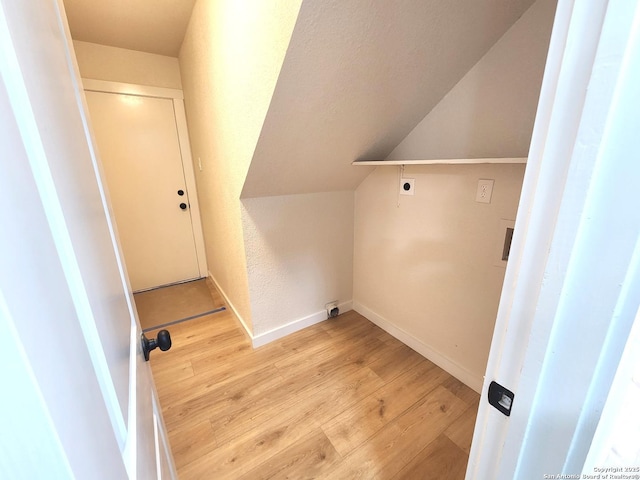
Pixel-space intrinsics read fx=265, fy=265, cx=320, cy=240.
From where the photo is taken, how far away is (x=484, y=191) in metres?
1.40

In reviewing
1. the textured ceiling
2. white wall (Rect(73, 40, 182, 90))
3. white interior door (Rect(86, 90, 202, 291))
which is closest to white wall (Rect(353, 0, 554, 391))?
the textured ceiling

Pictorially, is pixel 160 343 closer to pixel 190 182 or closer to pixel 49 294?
pixel 49 294

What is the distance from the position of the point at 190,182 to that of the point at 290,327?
80.9 inches

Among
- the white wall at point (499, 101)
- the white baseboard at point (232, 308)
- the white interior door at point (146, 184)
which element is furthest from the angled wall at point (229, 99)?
the white wall at point (499, 101)

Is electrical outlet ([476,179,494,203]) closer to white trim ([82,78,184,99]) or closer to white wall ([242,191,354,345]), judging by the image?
white wall ([242,191,354,345])

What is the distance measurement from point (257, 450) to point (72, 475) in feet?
4.58

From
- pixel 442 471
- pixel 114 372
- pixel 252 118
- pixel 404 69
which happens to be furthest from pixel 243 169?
pixel 442 471

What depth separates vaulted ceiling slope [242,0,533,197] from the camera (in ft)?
3.27

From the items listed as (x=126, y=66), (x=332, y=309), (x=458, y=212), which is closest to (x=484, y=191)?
(x=458, y=212)

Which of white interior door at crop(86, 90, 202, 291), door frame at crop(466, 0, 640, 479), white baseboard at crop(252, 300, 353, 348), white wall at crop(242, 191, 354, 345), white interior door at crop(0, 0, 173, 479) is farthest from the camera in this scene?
white interior door at crop(86, 90, 202, 291)

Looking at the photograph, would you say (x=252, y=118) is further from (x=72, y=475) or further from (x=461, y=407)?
(x=461, y=407)

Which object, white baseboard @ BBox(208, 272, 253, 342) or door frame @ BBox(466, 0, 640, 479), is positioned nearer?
door frame @ BBox(466, 0, 640, 479)

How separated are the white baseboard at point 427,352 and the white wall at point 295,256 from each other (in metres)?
0.38

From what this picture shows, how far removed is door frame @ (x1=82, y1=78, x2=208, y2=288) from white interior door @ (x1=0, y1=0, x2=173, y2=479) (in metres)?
2.71
